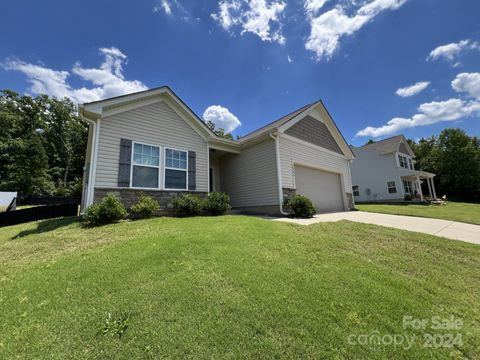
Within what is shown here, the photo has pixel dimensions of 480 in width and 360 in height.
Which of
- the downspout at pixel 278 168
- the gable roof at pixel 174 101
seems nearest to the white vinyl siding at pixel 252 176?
the downspout at pixel 278 168

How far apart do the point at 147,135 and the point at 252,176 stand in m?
5.46

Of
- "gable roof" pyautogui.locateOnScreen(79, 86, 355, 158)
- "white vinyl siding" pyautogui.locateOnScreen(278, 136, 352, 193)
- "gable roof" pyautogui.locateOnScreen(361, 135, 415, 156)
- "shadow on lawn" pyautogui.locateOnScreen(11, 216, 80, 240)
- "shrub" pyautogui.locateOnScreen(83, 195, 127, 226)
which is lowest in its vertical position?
"shadow on lawn" pyautogui.locateOnScreen(11, 216, 80, 240)

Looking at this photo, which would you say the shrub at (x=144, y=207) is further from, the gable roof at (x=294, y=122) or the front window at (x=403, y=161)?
the front window at (x=403, y=161)

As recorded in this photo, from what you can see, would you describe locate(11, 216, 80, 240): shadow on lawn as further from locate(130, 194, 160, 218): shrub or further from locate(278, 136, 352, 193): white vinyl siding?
locate(278, 136, 352, 193): white vinyl siding

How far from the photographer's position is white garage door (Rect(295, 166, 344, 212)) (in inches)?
474

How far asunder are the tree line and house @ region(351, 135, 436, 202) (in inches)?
1193

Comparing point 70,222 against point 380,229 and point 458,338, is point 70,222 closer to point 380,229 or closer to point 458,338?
point 458,338

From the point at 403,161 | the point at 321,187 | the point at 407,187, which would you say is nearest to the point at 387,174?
the point at 407,187

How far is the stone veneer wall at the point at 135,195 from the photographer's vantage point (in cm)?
741

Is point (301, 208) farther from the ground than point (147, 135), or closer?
closer

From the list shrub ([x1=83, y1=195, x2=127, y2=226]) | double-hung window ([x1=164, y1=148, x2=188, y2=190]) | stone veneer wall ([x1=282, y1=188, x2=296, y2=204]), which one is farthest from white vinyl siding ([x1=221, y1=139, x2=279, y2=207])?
shrub ([x1=83, y1=195, x2=127, y2=226])

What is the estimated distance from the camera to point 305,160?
1205 centimetres

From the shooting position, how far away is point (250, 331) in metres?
2.28

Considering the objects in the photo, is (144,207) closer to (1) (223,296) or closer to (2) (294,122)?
(1) (223,296)
